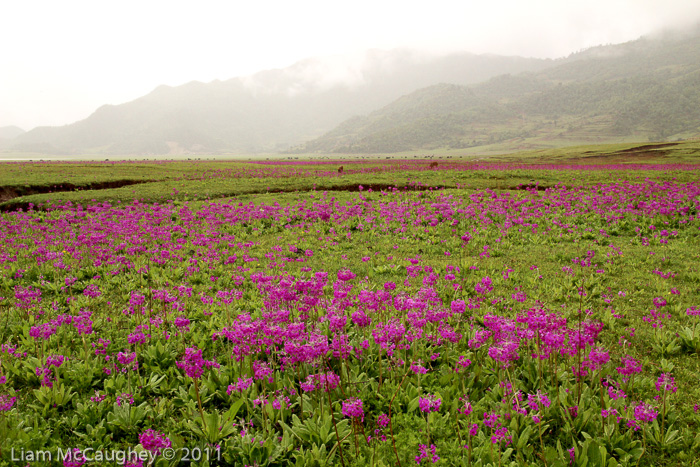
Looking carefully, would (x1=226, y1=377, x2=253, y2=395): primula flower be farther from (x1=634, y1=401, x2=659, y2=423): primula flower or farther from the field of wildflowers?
(x1=634, y1=401, x2=659, y2=423): primula flower

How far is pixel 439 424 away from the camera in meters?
5.05

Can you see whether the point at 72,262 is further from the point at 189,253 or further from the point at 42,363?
the point at 42,363

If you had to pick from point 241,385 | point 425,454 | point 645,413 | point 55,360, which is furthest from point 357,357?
point 55,360

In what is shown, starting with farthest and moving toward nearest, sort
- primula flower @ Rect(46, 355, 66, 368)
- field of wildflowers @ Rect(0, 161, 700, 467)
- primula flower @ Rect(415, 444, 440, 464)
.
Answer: primula flower @ Rect(46, 355, 66, 368), field of wildflowers @ Rect(0, 161, 700, 467), primula flower @ Rect(415, 444, 440, 464)

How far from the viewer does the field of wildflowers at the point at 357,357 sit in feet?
15.3

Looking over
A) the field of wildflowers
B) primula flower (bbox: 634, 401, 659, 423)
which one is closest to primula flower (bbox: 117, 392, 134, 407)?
the field of wildflowers

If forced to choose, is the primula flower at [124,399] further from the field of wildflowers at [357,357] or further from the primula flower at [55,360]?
the primula flower at [55,360]

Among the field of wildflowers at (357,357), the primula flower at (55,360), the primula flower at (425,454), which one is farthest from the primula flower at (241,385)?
the primula flower at (55,360)

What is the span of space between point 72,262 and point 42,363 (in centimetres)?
798

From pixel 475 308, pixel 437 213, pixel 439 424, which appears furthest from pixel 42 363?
pixel 437 213

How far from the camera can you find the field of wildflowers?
467cm

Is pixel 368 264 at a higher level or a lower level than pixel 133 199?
lower

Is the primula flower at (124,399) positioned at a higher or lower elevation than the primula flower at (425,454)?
higher

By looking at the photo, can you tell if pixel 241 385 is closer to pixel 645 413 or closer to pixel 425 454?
pixel 425 454
